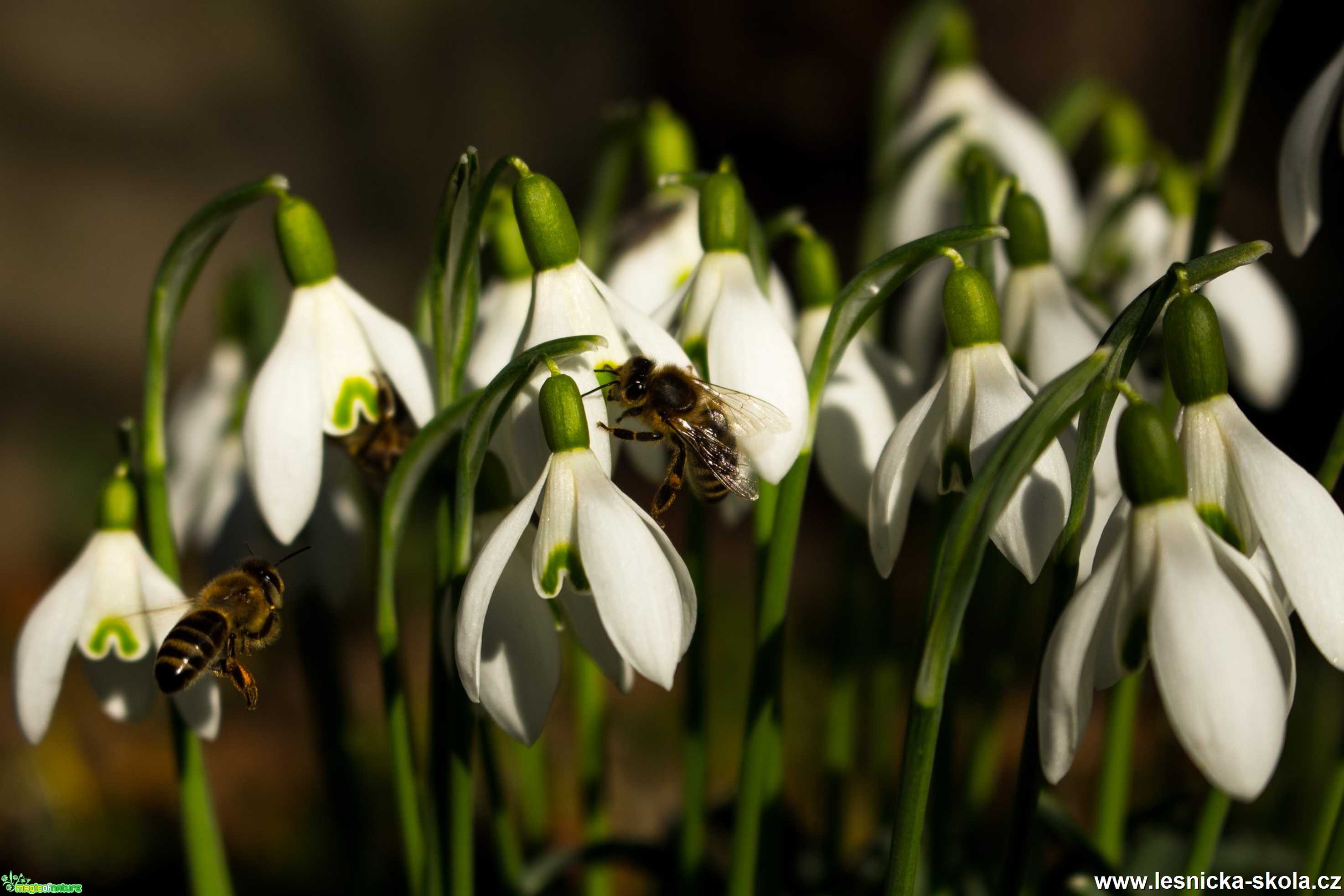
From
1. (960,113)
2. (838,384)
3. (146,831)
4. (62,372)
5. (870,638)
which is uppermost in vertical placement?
(62,372)

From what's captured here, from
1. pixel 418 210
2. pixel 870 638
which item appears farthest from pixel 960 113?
pixel 418 210

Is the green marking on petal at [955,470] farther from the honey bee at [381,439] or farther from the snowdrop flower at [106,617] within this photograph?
the snowdrop flower at [106,617]

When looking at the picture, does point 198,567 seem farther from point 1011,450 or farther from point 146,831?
point 1011,450

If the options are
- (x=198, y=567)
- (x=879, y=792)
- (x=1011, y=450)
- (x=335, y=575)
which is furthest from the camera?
(x=198, y=567)

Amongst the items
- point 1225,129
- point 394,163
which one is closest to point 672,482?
point 1225,129

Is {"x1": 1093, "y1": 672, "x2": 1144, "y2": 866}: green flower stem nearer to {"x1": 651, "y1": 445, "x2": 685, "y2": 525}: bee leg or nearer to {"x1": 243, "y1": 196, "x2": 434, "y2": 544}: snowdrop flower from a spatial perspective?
{"x1": 651, "y1": 445, "x2": 685, "y2": 525}: bee leg

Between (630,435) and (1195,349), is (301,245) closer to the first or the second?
(630,435)

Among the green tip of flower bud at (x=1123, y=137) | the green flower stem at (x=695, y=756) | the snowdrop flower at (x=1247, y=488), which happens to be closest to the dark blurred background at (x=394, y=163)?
the green tip of flower bud at (x=1123, y=137)
